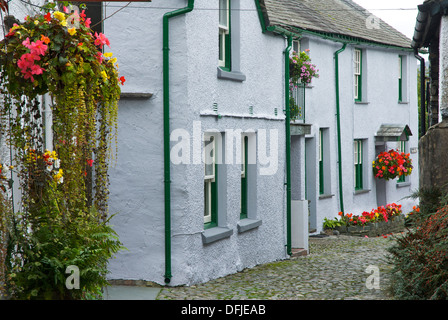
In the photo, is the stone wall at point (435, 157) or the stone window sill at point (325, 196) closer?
the stone wall at point (435, 157)

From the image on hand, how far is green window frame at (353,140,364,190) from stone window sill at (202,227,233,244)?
11.5 metres

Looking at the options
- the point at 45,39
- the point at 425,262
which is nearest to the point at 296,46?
the point at 425,262

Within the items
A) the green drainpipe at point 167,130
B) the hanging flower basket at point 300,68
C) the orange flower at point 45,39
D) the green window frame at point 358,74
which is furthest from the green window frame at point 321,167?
the orange flower at point 45,39

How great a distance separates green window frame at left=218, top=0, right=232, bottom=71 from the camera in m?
12.3

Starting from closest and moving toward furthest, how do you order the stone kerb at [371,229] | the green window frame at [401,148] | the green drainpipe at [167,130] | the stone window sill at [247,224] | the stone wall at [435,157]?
the stone wall at [435,157]
the green drainpipe at [167,130]
the stone window sill at [247,224]
the stone kerb at [371,229]
the green window frame at [401,148]

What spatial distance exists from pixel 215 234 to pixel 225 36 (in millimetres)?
3738

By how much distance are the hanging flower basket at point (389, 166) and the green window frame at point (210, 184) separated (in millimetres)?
11812

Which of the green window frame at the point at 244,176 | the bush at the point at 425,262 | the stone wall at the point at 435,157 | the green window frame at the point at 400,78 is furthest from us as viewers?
the green window frame at the point at 400,78

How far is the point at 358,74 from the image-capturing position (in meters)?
22.2

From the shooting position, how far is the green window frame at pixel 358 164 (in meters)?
22.5

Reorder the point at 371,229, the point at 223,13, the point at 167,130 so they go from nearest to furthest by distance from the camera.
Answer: the point at 167,130 → the point at 223,13 → the point at 371,229

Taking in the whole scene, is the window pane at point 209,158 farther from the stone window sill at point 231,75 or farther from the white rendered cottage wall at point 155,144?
the stone window sill at point 231,75

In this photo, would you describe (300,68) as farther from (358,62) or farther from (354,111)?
(358,62)

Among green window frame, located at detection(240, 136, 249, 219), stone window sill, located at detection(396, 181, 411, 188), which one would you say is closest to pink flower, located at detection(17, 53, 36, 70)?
green window frame, located at detection(240, 136, 249, 219)
